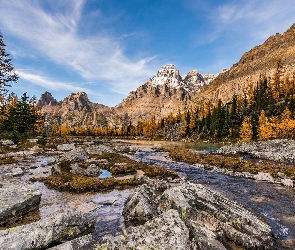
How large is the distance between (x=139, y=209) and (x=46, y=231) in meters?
4.56

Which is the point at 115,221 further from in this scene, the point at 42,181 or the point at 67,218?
the point at 42,181

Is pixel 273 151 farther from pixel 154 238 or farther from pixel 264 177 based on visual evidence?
pixel 154 238

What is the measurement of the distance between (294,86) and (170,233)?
15316cm

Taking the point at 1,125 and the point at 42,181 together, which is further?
the point at 1,125

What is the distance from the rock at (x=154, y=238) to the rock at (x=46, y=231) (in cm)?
256

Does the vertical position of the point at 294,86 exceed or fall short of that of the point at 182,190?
it exceeds it

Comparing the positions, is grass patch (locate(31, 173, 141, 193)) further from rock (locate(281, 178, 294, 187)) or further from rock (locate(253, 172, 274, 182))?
rock (locate(281, 178, 294, 187))

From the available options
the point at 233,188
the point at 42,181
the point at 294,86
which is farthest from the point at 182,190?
the point at 294,86

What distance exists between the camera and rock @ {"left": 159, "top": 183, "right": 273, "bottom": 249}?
912 centimetres

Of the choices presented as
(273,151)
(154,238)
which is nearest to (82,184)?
(154,238)

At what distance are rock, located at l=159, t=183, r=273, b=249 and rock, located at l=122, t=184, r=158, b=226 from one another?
0.67m

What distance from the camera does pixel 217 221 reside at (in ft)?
32.2

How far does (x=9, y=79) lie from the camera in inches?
1230

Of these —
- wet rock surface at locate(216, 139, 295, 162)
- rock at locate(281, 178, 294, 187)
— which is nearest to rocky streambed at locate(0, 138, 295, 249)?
rock at locate(281, 178, 294, 187)
